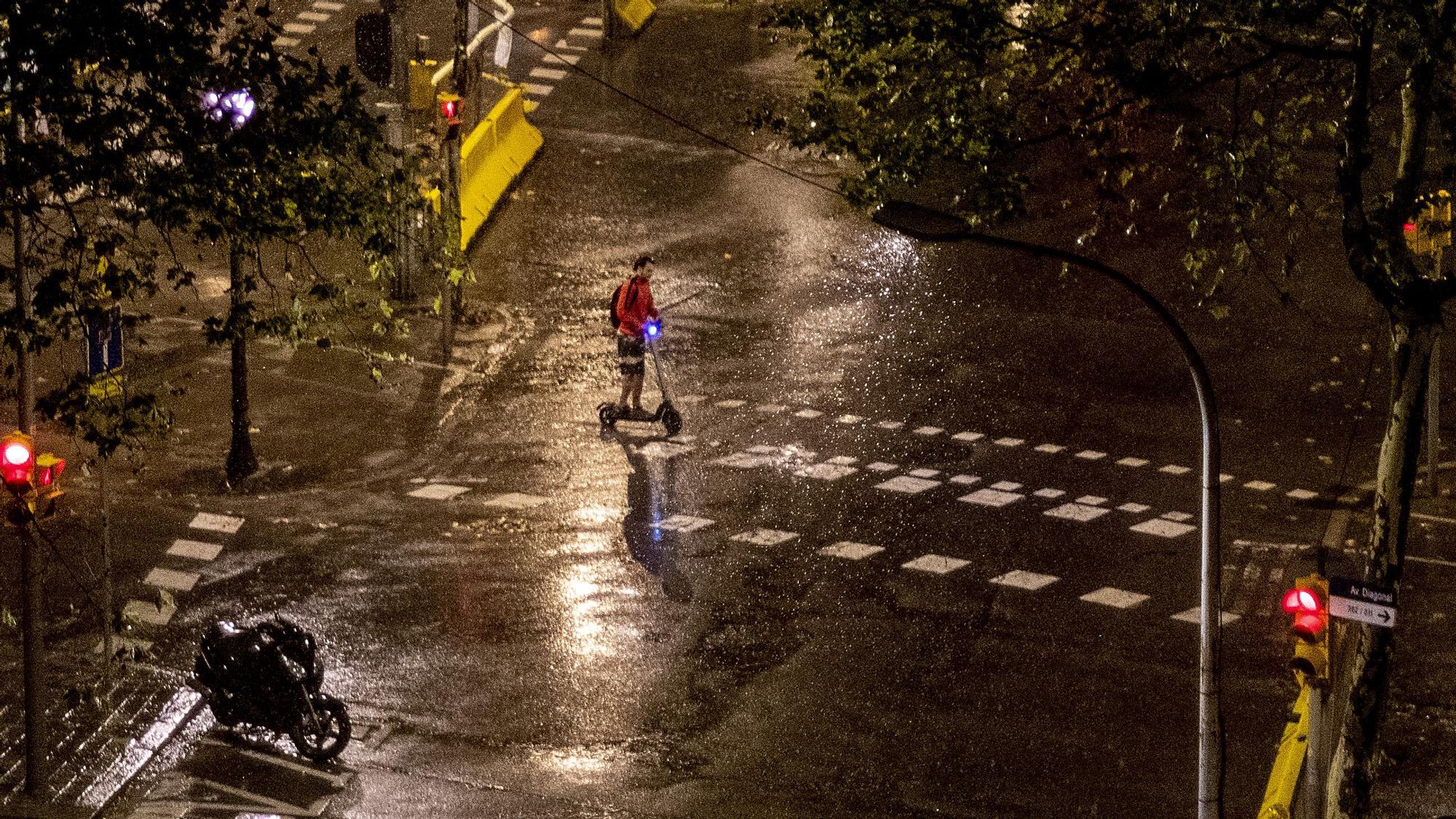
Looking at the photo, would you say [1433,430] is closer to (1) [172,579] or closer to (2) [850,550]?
(2) [850,550]

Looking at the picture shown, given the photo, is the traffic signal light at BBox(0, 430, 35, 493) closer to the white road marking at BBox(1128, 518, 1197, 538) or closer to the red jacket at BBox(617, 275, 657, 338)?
the red jacket at BBox(617, 275, 657, 338)

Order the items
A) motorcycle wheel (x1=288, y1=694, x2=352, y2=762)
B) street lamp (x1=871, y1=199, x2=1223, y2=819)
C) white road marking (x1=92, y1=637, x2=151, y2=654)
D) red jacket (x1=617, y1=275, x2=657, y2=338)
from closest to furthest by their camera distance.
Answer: street lamp (x1=871, y1=199, x2=1223, y2=819) → motorcycle wheel (x1=288, y1=694, x2=352, y2=762) → white road marking (x1=92, y1=637, x2=151, y2=654) → red jacket (x1=617, y1=275, x2=657, y2=338)

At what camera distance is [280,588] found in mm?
14930

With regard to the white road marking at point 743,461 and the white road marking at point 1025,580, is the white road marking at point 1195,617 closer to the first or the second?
the white road marking at point 1025,580

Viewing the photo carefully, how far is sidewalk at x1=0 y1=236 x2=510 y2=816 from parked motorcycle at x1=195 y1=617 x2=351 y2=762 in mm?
603

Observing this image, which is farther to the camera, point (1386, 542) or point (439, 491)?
point (439, 491)

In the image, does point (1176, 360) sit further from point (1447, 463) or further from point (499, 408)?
point (499, 408)

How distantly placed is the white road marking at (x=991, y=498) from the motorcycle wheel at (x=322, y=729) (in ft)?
22.5

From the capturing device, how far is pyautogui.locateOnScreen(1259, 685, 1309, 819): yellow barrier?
1084cm

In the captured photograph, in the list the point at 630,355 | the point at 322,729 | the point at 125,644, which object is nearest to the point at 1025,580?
the point at 630,355

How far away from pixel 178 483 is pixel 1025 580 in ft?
26.6

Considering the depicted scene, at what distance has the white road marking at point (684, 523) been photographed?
16297mm

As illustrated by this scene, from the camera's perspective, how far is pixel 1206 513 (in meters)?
10.4

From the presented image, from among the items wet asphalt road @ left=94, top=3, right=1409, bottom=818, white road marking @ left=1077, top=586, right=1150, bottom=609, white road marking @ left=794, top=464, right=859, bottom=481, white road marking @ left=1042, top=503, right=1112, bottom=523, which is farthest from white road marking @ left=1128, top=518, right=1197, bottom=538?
white road marking @ left=794, top=464, right=859, bottom=481
